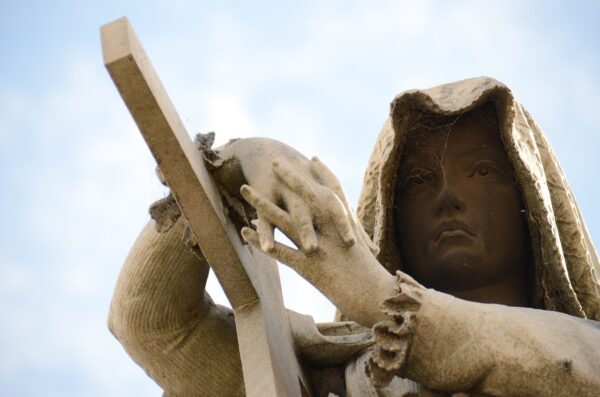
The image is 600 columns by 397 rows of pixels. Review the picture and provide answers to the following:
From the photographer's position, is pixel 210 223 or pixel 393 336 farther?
pixel 210 223

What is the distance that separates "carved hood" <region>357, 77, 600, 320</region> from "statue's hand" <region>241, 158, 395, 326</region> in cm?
126

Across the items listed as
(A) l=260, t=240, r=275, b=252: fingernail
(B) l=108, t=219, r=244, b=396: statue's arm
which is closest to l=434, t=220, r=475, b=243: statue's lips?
(B) l=108, t=219, r=244, b=396: statue's arm

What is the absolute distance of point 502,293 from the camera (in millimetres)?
7309

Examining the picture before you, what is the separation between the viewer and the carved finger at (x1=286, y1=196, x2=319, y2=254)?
586 centimetres

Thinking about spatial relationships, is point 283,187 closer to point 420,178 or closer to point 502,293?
point 420,178

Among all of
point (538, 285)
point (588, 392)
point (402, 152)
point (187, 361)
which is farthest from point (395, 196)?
point (588, 392)

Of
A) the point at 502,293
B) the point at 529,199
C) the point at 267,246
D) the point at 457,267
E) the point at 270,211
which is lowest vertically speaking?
the point at 502,293

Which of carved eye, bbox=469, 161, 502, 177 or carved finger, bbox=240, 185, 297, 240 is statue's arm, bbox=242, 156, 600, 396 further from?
carved eye, bbox=469, 161, 502, 177

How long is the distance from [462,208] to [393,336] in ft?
5.00

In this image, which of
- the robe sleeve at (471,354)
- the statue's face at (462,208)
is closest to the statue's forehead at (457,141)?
the statue's face at (462,208)

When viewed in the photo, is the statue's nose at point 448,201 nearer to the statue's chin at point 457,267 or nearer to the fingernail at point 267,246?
the statue's chin at point 457,267

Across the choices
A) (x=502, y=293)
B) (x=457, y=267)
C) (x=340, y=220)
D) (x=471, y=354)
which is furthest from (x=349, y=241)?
(x=502, y=293)

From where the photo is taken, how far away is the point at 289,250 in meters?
5.93

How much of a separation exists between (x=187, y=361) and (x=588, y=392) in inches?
70.4
